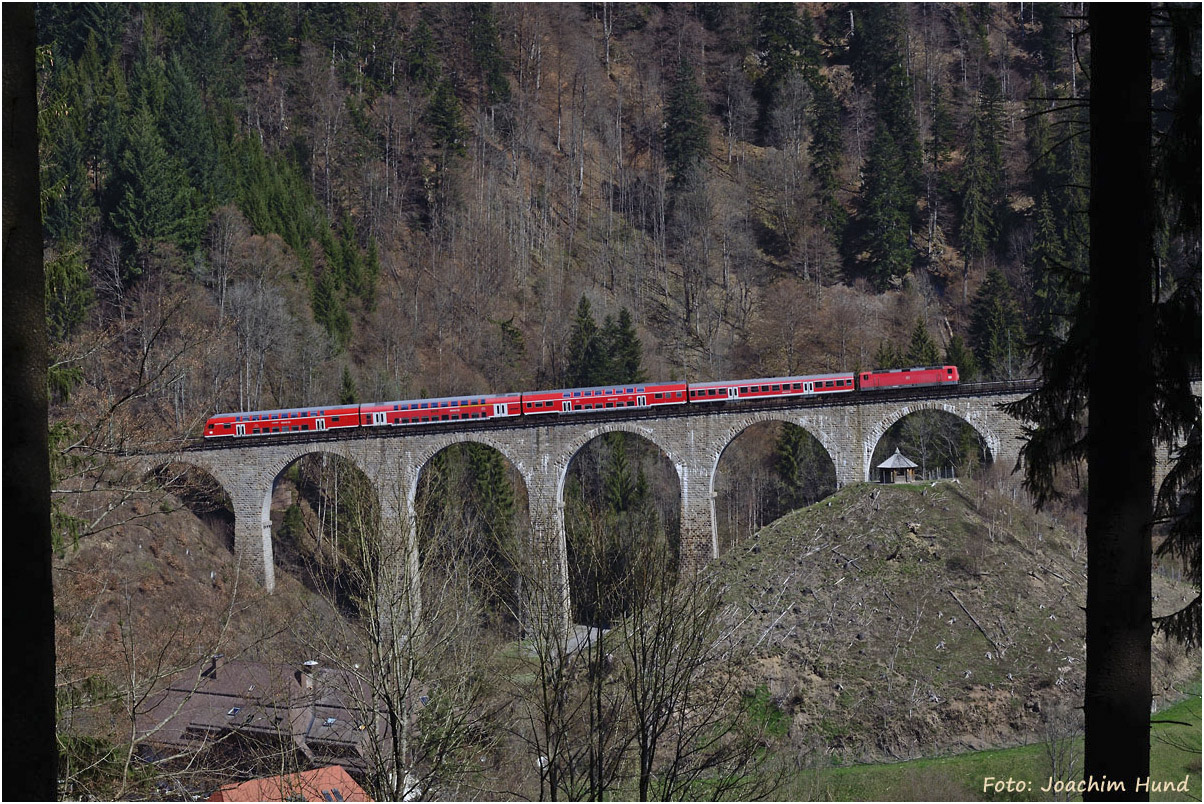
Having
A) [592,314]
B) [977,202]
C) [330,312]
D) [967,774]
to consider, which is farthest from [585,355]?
[967,774]

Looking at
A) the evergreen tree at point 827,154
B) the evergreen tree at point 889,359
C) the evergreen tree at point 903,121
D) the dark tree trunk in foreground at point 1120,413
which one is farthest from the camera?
the evergreen tree at point 827,154

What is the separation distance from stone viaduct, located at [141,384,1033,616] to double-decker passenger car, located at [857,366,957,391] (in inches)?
17.3

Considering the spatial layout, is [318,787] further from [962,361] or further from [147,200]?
[147,200]

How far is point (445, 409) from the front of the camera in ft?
152

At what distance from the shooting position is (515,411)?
151 feet

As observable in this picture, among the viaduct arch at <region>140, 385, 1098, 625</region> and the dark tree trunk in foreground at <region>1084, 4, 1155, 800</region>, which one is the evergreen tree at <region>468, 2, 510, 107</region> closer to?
the viaduct arch at <region>140, 385, 1098, 625</region>

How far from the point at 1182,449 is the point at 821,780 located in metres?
20.7

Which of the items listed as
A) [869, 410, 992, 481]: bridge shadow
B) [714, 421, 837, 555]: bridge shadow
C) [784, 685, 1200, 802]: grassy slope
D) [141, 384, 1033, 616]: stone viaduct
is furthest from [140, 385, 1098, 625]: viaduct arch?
[784, 685, 1200, 802]: grassy slope

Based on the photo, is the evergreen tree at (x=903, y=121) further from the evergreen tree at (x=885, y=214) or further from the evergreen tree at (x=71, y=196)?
the evergreen tree at (x=71, y=196)

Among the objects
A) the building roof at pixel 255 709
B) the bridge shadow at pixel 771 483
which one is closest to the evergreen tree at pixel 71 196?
the bridge shadow at pixel 771 483

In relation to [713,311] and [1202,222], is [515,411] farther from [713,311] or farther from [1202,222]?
[1202,222]

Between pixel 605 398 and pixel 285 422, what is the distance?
505 inches

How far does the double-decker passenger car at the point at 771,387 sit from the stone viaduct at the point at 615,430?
48 centimetres

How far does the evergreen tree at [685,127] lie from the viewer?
256 feet
